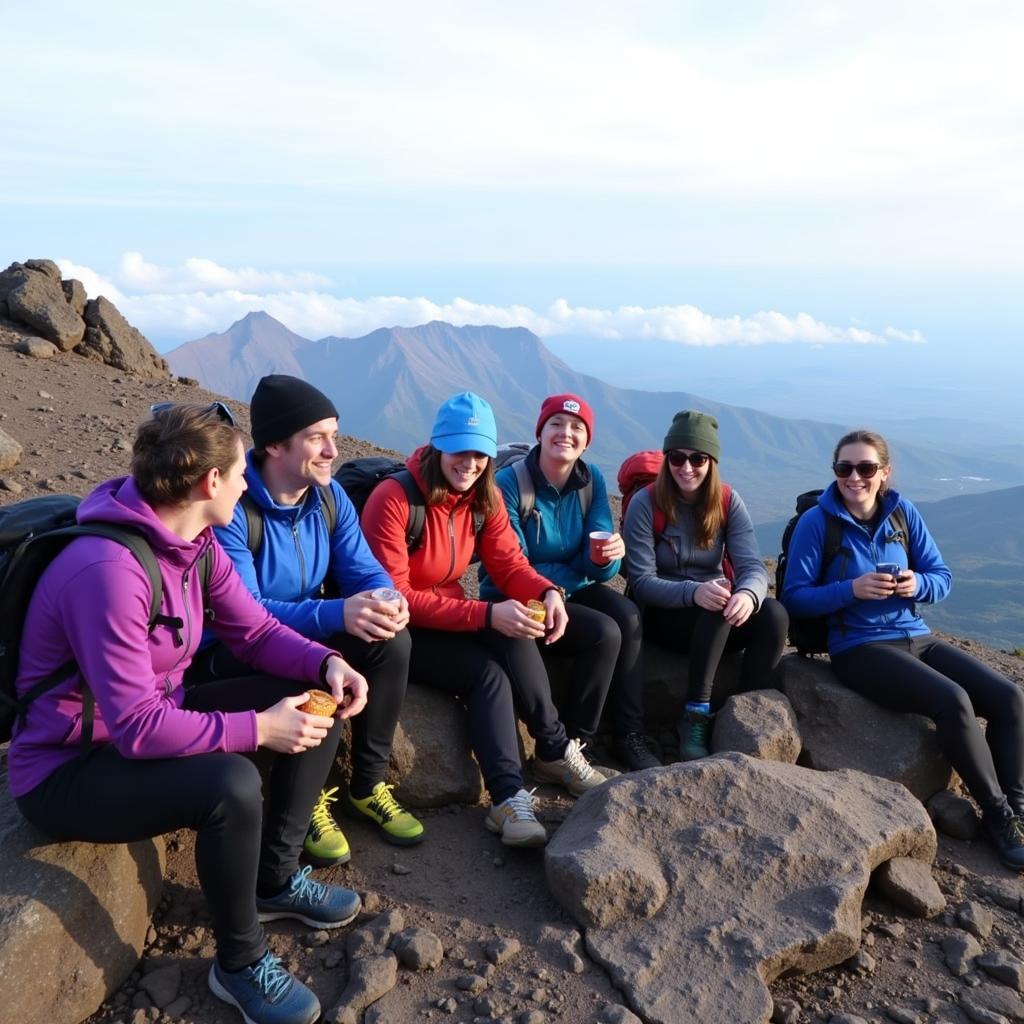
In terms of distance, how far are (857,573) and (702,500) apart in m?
1.38

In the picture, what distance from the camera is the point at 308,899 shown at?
4758mm

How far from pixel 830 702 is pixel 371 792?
12.4 feet

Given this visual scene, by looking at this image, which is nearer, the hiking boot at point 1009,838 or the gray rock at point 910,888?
the gray rock at point 910,888

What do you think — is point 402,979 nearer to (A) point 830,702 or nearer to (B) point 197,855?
(B) point 197,855

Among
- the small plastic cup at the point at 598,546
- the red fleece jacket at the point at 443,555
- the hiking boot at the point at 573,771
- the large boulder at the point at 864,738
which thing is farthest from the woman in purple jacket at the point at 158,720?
the large boulder at the point at 864,738

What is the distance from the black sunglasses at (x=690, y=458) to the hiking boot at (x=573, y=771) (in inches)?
94.4

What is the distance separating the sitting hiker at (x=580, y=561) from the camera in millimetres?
6574

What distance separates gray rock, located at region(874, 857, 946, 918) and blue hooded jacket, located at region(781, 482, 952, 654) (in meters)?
1.99

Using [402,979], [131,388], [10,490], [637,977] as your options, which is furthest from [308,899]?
[131,388]

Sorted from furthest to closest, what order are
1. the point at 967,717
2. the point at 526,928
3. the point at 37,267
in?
the point at 37,267, the point at 967,717, the point at 526,928

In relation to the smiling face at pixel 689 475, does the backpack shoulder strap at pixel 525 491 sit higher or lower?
lower

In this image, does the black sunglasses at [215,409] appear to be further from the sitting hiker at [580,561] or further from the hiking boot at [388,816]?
the sitting hiker at [580,561]

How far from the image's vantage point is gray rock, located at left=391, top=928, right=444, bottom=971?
4.53m

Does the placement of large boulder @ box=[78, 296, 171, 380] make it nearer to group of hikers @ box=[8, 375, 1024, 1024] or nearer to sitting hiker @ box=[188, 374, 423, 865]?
group of hikers @ box=[8, 375, 1024, 1024]
